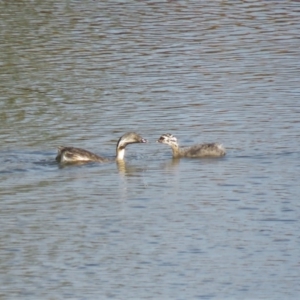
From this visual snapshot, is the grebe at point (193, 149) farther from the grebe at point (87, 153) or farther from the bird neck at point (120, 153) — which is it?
the bird neck at point (120, 153)

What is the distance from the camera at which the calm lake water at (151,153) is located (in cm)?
1272

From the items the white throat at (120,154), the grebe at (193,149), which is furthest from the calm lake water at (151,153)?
the white throat at (120,154)

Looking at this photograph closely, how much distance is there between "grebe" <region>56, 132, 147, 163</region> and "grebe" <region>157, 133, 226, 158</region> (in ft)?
1.41

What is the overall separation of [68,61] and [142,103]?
4.44m

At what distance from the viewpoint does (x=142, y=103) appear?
21.3 m

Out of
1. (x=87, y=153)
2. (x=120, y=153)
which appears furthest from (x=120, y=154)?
(x=87, y=153)

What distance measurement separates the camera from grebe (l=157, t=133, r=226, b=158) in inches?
694

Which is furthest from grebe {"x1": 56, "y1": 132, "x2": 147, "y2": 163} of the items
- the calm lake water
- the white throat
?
the calm lake water

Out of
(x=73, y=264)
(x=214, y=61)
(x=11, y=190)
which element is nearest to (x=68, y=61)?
(x=214, y=61)

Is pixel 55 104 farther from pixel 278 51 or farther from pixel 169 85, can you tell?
pixel 278 51

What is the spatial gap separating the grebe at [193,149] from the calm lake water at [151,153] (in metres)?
0.12

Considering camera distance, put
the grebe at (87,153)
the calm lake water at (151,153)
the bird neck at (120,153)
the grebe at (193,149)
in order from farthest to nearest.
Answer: the bird neck at (120,153), the grebe at (193,149), the grebe at (87,153), the calm lake water at (151,153)

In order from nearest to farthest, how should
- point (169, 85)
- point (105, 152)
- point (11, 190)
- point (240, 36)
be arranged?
point (11, 190) < point (105, 152) < point (169, 85) < point (240, 36)

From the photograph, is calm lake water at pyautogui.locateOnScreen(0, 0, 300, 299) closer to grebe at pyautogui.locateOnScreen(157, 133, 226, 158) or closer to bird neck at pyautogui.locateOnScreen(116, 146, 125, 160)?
grebe at pyautogui.locateOnScreen(157, 133, 226, 158)
